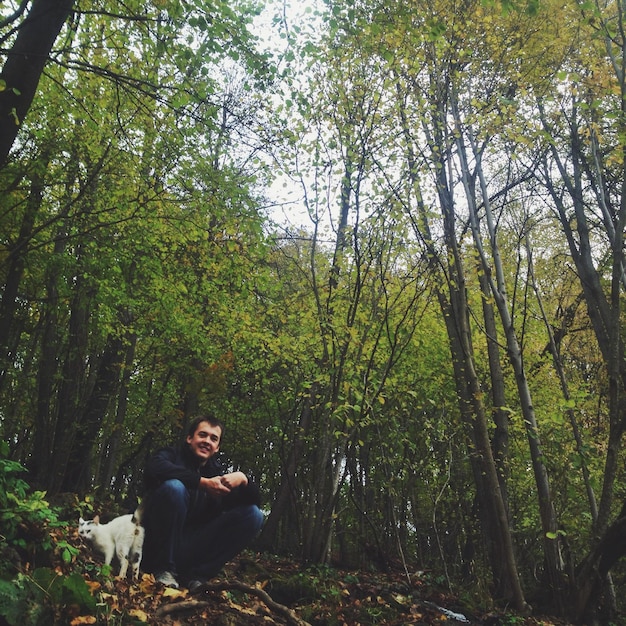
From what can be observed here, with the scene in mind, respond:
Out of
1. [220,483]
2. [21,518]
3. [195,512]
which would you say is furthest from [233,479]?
[21,518]

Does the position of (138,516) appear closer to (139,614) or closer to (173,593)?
(173,593)

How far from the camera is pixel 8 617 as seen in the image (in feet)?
5.81

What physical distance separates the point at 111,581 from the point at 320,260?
6644mm

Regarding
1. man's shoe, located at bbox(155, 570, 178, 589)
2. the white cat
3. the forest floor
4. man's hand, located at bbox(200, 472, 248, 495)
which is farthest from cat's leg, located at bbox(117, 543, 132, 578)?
man's hand, located at bbox(200, 472, 248, 495)

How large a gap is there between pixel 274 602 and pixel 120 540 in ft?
3.35

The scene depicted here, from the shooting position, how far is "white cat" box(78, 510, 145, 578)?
2.94 metres

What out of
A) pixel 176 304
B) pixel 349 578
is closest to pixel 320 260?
pixel 176 304

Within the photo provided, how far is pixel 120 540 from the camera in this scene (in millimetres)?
2982

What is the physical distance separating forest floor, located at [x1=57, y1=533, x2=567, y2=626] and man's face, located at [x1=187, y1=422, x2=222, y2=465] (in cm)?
79

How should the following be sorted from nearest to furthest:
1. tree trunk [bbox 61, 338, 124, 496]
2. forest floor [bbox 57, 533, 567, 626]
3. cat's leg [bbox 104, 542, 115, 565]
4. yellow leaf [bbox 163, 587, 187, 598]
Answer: forest floor [bbox 57, 533, 567, 626]
yellow leaf [bbox 163, 587, 187, 598]
cat's leg [bbox 104, 542, 115, 565]
tree trunk [bbox 61, 338, 124, 496]

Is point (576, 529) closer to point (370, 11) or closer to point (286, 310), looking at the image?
point (286, 310)

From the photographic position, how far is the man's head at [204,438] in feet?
11.3

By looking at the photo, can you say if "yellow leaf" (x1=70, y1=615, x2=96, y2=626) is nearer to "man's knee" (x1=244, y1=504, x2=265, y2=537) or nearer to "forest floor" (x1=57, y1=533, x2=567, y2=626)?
"forest floor" (x1=57, y1=533, x2=567, y2=626)

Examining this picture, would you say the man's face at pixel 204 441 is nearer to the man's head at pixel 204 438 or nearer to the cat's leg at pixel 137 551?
the man's head at pixel 204 438
